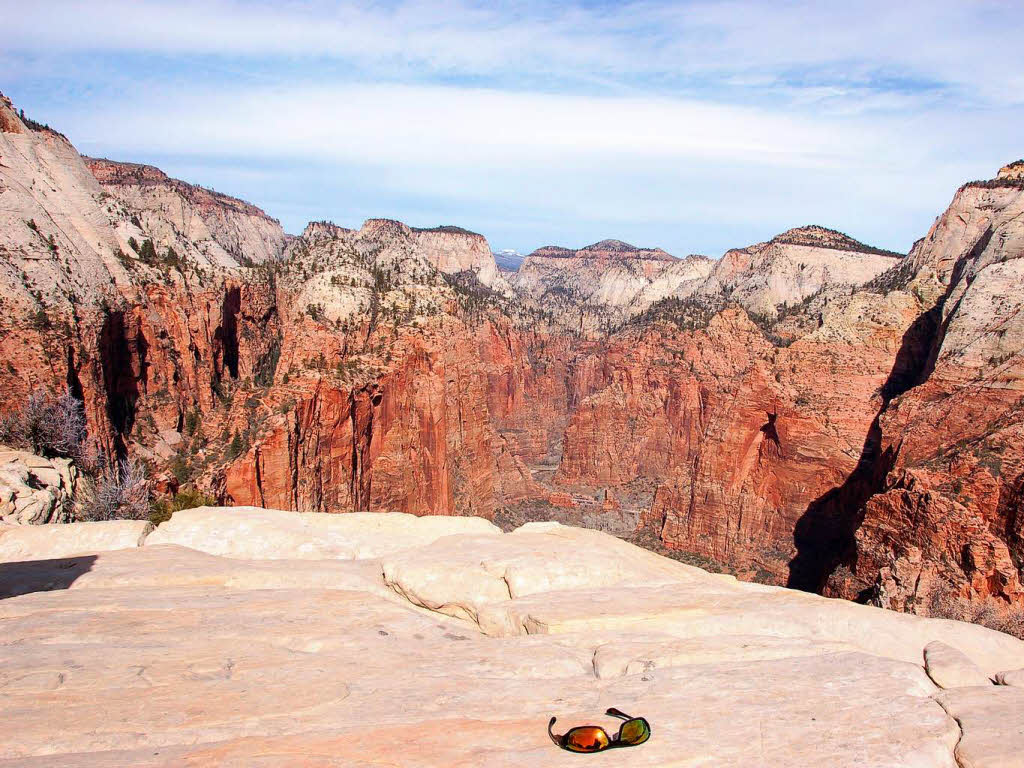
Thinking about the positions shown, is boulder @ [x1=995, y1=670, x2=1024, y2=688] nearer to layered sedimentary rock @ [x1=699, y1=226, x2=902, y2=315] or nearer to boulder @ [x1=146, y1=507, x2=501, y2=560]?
boulder @ [x1=146, y1=507, x2=501, y2=560]

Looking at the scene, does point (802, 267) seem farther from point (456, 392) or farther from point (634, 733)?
point (634, 733)

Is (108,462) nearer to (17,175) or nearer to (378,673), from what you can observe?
(17,175)

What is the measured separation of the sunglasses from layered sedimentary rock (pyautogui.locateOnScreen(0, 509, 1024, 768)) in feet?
0.34

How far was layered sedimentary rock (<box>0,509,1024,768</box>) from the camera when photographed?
6.29m

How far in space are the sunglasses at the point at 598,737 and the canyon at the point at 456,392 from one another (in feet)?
112

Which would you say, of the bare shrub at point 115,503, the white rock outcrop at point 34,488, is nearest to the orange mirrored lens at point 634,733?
the white rock outcrop at point 34,488

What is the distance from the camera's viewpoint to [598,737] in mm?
6207

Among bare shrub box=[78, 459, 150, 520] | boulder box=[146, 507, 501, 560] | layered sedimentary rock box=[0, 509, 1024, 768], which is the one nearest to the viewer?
layered sedimentary rock box=[0, 509, 1024, 768]

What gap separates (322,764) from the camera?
19.2 ft

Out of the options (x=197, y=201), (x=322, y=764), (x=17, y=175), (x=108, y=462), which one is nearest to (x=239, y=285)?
(x=17, y=175)

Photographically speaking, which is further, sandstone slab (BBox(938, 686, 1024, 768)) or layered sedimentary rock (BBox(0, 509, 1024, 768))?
layered sedimentary rock (BBox(0, 509, 1024, 768))

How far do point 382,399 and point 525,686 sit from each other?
1832 inches

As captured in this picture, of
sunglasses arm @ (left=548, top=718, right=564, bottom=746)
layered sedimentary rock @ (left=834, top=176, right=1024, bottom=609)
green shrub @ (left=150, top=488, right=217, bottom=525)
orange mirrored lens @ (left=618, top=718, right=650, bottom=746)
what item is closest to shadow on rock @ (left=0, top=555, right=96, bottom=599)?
sunglasses arm @ (left=548, top=718, right=564, bottom=746)

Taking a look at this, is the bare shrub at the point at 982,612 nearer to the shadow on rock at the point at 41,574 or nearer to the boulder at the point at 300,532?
the boulder at the point at 300,532
